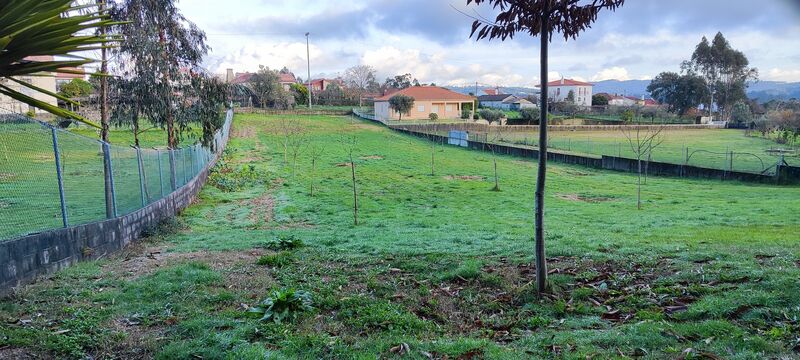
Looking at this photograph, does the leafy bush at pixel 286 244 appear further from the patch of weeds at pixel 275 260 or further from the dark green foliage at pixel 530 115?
the dark green foliage at pixel 530 115

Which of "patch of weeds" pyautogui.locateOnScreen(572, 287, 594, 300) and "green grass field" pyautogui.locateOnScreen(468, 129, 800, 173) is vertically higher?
"patch of weeds" pyautogui.locateOnScreen(572, 287, 594, 300)

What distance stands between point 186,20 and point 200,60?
4.14 ft

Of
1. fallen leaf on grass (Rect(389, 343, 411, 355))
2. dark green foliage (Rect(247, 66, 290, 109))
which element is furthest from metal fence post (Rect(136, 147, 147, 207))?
dark green foliage (Rect(247, 66, 290, 109))

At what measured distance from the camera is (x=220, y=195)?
59.9ft

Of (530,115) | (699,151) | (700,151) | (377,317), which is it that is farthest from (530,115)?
(377,317)

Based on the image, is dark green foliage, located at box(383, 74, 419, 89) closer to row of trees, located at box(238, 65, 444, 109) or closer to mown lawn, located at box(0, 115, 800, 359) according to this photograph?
row of trees, located at box(238, 65, 444, 109)

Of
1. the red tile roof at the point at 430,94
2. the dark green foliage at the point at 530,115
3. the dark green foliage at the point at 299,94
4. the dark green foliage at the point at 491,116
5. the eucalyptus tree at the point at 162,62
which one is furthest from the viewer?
the dark green foliage at the point at 299,94

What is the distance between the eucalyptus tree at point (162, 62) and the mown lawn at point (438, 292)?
3.57m

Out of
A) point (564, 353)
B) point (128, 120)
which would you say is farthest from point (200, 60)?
point (564, 353)

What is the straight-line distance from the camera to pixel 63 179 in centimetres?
931

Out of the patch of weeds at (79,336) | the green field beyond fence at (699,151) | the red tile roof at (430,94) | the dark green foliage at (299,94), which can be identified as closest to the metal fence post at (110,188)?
the patch of weeds at (79,336)

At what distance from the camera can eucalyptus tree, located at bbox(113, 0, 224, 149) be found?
1313cm

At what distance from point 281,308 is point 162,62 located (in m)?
11.5

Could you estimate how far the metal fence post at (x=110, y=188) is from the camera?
9141 millimetres
